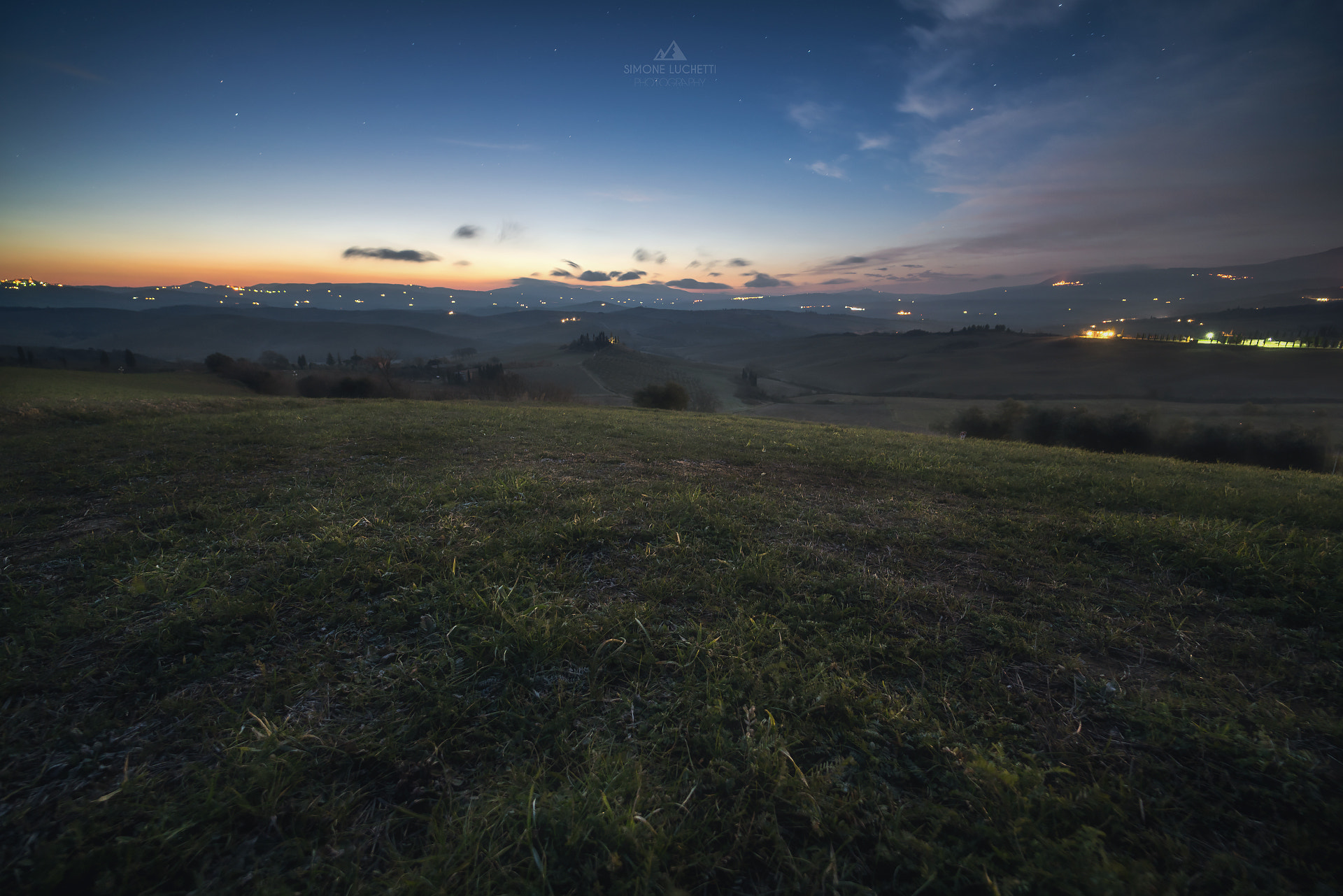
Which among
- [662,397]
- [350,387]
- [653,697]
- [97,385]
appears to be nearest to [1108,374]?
[662,397]

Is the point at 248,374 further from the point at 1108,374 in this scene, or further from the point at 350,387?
the point at 1108,374

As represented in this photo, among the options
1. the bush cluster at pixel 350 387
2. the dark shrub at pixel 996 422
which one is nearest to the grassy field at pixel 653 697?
the bush cluster at pixel 350 387

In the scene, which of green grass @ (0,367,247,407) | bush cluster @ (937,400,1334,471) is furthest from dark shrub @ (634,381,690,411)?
green grass @ (0,367,247,407)

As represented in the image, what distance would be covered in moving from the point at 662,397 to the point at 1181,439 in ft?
169

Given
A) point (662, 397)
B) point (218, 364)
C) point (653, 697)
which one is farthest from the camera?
point (218, 364)

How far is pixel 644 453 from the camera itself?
35.9ft

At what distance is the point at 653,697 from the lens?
3277 mm

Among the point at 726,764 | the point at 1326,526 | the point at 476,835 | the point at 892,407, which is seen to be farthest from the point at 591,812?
the point at 892,407

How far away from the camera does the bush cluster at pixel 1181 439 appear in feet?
134

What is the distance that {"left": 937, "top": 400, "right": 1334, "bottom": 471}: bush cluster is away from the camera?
134 ft

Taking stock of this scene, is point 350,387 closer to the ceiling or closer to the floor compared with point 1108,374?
closer to the ceiling

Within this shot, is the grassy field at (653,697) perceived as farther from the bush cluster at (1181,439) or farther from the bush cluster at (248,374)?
the bush cluster at (248,374)

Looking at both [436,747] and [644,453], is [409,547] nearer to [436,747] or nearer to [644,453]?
[436,747]

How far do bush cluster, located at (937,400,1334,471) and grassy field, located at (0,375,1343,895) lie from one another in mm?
37009
